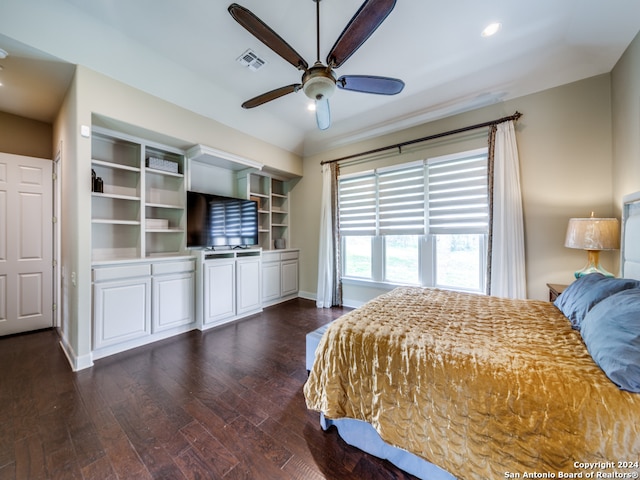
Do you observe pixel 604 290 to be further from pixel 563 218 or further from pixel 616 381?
pixel 563 218

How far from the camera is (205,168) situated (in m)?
3.94

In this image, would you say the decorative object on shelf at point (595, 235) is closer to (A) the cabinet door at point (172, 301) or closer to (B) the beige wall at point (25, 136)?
(A) the cabinet door at point (172, 301)

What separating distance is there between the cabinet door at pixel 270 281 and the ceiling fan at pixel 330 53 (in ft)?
9.04

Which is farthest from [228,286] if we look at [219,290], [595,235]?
[595,235]

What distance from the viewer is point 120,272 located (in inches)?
104

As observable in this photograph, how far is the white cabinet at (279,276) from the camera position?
4.38 metres

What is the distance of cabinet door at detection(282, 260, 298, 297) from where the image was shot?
4.73m

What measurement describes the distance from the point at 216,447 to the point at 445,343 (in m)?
1.50

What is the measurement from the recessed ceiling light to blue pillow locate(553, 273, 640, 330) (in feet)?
7.63

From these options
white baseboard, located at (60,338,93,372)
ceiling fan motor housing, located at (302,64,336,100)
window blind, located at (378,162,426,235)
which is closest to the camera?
ceiling fan motor housing, located at (302,64,336,100)

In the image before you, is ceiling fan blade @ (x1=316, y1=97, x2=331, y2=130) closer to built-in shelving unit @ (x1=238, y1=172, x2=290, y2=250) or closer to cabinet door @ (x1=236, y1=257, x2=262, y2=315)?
built-in shelving unit @ (x1=238, y1=172, x2=290, y2=250)

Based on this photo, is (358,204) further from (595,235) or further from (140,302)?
(140,302)

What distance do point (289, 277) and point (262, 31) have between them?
12.8 ft

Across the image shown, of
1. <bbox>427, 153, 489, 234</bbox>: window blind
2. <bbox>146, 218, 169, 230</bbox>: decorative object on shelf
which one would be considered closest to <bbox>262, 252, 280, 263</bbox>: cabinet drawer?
<bbox>146, 218, 169, 230</bbox>: decorative object on shelf
